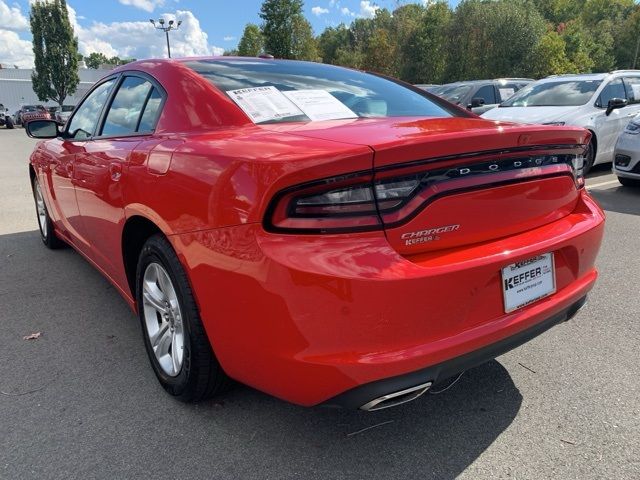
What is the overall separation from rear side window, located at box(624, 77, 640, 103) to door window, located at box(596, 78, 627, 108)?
16 cm

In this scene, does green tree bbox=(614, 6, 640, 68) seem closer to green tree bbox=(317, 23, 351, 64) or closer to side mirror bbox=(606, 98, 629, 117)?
green tree bbox=(317, 23, 351, 64)

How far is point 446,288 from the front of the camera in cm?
170

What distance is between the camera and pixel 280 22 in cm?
4256

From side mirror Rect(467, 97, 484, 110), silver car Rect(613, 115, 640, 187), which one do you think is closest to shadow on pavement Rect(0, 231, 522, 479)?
silver car Rect(613, 115, 640, 187)

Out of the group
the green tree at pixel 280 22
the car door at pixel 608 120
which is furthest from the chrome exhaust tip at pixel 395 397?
the green tree at pixel 280 22

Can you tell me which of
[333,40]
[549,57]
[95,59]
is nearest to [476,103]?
[549,57]

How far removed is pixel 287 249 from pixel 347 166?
0.32 m

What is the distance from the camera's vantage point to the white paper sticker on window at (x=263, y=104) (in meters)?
2.33

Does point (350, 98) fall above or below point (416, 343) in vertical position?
above

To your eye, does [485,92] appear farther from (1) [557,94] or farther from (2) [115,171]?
(2) [115,171]

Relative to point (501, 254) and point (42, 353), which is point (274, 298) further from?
point (42, 353)

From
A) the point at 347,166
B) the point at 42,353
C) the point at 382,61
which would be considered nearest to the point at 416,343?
the point at 347,166

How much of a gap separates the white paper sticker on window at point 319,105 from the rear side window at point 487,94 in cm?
1031

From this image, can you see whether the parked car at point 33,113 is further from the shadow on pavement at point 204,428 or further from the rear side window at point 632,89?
the shadow on pavement at point 204,428
